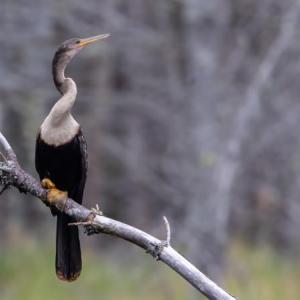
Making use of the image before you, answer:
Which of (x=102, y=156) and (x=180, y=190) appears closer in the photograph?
(x=180, y=190)

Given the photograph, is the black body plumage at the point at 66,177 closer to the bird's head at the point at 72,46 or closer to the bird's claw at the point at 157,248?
the bird's head at the point at 72,46

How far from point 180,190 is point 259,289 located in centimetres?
150

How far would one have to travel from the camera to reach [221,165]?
8.83 meters

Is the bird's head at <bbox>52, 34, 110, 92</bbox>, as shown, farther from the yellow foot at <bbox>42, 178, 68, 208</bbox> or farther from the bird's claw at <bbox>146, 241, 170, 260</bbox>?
the bird's claw at <bbox>146, 241, 170, 260</bbox>

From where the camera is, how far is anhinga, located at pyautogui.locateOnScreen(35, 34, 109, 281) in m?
4.51

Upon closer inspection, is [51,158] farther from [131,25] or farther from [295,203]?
[295,203]

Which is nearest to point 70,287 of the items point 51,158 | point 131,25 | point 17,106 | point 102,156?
point 17,106

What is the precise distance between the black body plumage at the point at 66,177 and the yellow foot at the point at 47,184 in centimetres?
2

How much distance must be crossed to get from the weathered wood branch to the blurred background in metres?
4.27

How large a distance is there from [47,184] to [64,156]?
150mm

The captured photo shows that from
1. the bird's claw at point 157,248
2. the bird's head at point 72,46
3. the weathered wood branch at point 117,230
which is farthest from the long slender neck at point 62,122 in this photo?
the bird's claw at point 157,248

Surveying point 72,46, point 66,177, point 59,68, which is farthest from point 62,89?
point 66,177

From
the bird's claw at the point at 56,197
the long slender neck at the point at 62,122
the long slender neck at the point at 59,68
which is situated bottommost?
the bird's claw at the point at 56,197

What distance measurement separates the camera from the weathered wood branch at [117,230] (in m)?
3.92
